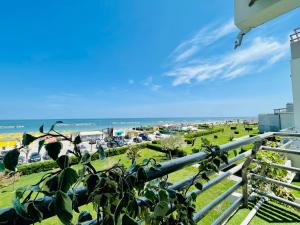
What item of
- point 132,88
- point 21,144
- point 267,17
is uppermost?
point 132,88

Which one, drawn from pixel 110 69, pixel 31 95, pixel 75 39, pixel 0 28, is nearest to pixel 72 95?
pixel 31 95

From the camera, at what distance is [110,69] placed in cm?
5116

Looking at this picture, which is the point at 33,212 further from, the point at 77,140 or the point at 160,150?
the point at 160,150

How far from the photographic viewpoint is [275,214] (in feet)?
6.05

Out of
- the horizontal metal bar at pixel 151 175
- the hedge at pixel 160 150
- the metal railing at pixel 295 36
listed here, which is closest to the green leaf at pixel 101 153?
the horizontal metal bar at pixel 151 175

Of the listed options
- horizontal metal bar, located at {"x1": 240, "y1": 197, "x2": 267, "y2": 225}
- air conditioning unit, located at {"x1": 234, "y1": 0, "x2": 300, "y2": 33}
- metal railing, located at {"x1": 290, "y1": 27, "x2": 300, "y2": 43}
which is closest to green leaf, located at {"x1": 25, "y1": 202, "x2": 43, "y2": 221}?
horizontal metal bar, located at {"x1": 240, "y1": 197, "x2": 267, "y2": 225}

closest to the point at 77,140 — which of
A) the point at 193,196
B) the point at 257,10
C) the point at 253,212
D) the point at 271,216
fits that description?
the point at 193,196

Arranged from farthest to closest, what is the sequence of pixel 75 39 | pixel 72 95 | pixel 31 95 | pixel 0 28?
pixel 72 95
pixel 31 95
pixel 0 28
pixel 75 39

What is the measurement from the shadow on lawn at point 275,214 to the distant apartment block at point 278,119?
14.8 metres

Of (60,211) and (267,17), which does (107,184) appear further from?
(267,17)

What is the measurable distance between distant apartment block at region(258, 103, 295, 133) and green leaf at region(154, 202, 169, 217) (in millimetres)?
16686

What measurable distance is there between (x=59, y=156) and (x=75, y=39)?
112ft

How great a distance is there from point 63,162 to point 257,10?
7.60 feet

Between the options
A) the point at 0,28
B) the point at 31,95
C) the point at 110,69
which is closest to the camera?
the point at 0,28
